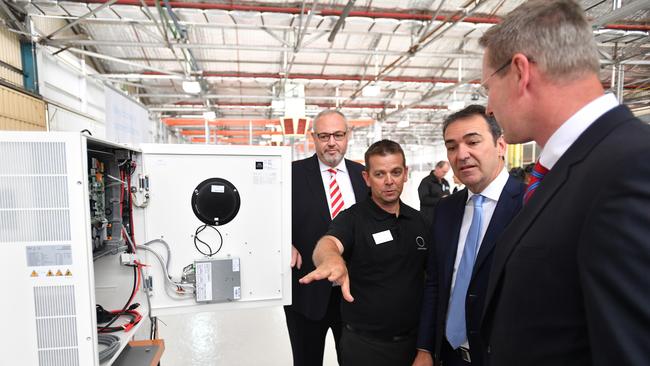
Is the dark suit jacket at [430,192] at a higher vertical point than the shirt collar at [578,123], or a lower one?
lower

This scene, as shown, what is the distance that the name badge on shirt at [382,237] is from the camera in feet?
3.82

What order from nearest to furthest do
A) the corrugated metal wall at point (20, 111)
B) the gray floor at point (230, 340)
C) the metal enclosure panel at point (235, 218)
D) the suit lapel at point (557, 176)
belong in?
the suit lapel at point (557, 176) < the metal enclosure panel at point (235, 218) < the gray floor at point (230, 340) < the corrugated metal wall at point (20, 111)

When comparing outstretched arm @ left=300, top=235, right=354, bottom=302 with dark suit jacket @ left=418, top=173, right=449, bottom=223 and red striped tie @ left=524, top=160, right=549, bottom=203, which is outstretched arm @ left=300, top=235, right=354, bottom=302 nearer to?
red striped tie @ left=524, top=160, right=549, bottom=203

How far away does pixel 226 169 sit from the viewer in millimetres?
1310

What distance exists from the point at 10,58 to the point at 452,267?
4.46m

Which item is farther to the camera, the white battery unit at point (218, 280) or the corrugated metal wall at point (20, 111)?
the corrugated metal wall at point (20, 111)

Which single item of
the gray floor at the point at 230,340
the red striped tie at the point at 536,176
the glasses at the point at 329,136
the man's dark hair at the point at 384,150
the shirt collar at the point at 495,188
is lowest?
the gray floor at the point at 230,340

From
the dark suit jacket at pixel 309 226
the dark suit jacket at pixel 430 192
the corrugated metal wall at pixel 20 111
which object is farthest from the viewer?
the dark suit jacket at pixel 430 192

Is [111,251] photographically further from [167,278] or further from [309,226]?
[309,226]

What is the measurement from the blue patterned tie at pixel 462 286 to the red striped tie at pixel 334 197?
0.66m

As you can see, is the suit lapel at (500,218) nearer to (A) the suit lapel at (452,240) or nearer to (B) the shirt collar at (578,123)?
(A) the suit lapel at (452,240)

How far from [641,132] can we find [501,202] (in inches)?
21.0

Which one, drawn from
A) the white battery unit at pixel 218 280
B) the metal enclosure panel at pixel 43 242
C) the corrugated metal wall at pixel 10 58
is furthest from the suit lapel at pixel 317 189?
the corrugated metal wall at pixel 10 58

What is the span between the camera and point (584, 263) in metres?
0.44
